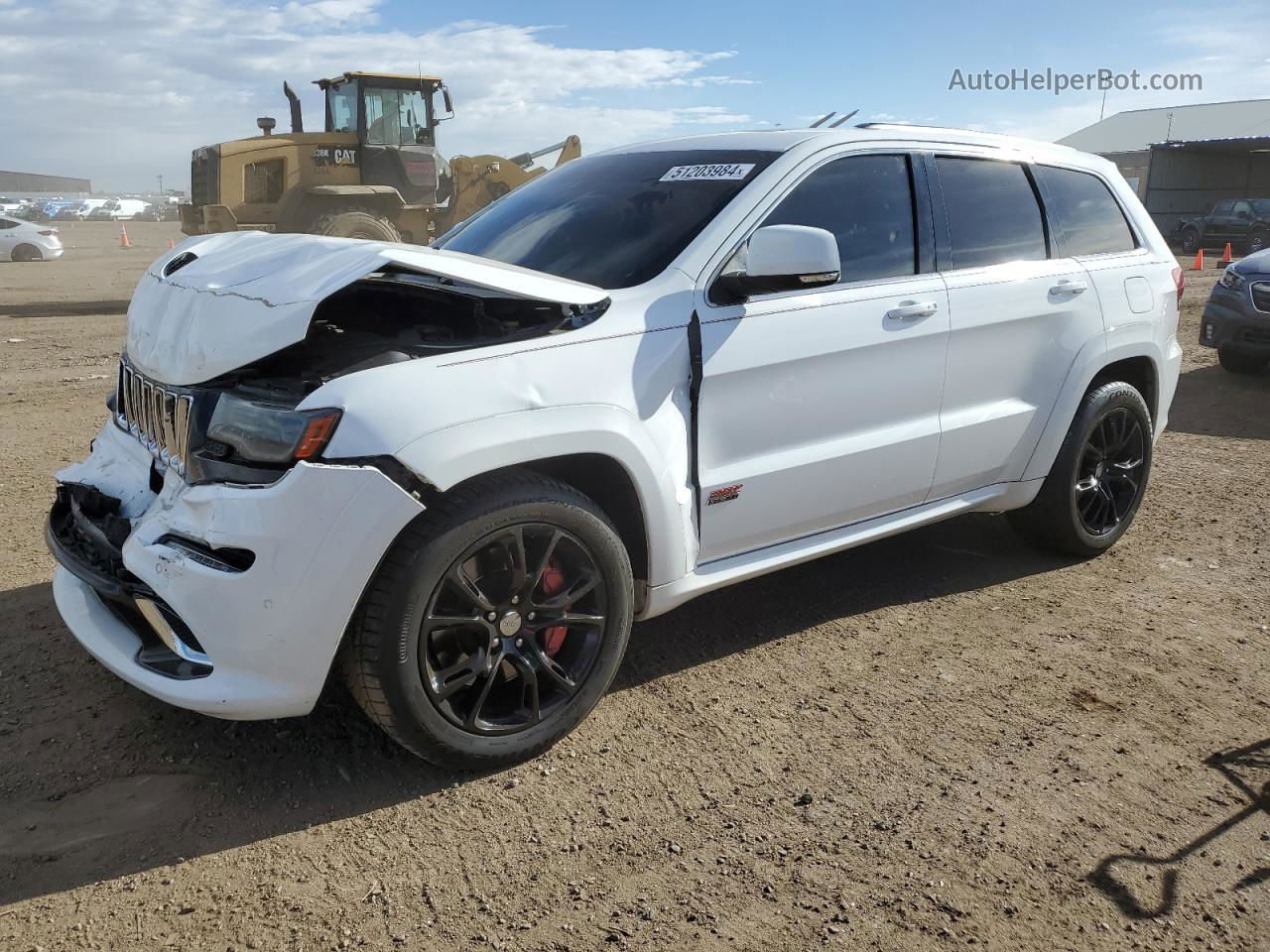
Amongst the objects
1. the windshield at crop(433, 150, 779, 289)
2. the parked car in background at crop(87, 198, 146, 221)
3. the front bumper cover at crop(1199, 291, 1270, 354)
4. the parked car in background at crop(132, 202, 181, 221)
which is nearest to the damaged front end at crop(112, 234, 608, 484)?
the windshield at crop(433, 150, 779, 289)

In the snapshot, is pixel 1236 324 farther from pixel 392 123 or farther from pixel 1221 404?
pixel 392 123

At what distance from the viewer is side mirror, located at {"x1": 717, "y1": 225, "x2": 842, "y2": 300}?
10.3ft

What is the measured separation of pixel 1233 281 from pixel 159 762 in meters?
9.24

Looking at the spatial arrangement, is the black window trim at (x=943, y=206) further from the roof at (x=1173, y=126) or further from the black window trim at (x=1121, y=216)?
the roof at (x=1173, y=126)

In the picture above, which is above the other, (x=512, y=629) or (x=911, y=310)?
(x=911, y=310)

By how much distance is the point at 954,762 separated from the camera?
312 cm

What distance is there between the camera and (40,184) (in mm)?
133625

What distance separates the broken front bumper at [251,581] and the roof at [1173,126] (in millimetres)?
45752

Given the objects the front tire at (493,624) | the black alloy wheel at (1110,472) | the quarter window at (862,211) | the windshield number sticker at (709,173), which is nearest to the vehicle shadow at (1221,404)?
the black alloy wheel at (1110,472)

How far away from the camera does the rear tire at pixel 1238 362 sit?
9.36 metres

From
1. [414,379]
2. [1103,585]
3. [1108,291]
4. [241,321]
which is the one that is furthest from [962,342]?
[241,321]

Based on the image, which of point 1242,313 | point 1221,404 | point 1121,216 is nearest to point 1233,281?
point 1242,313

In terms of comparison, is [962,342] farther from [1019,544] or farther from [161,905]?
[161,905]

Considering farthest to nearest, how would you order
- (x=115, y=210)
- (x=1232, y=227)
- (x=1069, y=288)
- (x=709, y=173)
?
(x=115, y=210), (x=1232, y=227), (x=1069, y=288), (x=709, y=173)
